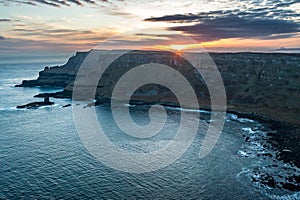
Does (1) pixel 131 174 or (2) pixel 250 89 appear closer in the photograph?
(1) pixel 131 174

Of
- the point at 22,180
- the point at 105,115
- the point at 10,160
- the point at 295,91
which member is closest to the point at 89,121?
the point at 105,115

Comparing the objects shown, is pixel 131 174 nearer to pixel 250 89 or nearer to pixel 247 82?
pixel 250 89

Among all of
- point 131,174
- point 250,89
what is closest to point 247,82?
point 250,89

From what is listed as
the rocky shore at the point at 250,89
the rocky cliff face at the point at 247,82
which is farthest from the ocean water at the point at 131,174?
the rocky cliff face at the point at 247,82

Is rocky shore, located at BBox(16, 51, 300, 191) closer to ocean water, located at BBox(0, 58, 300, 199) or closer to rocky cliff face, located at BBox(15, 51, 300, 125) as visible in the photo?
rocky cliff face, located at BBox(15, 51, 300, 125)

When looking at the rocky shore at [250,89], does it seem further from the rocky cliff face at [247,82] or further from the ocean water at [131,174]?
the ocean water at [131,174]

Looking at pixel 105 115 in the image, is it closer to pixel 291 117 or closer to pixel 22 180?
pixel 22 180
